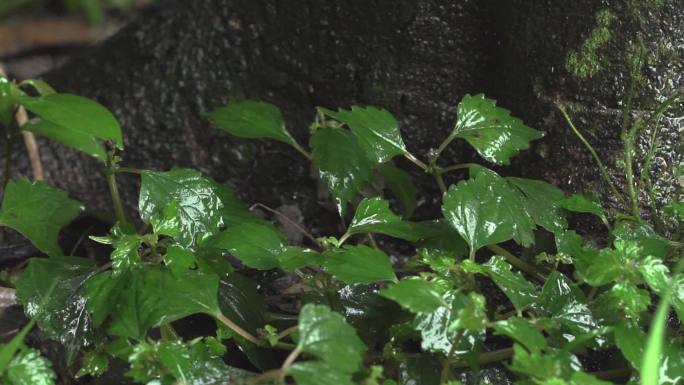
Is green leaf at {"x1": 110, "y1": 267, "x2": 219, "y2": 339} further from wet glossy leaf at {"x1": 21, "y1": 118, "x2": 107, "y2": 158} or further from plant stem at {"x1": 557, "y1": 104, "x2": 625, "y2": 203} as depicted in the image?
plant stem at {"x1": 557, "y1": 104, "x2": 625, "y2": 203}

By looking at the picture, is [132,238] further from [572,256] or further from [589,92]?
[589,92]

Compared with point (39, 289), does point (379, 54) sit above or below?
above

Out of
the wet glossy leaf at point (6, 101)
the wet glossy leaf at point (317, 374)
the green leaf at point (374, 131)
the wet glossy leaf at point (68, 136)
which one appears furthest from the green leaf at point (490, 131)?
the wet glossy leaf at point (6, 101)

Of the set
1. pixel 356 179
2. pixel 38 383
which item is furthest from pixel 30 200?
pixel 356 179

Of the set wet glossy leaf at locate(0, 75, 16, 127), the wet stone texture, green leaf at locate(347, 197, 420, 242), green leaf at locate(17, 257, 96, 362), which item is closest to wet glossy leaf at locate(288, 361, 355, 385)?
green leaf at locate(347, 197, 420, 242)

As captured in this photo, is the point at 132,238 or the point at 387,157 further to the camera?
the point at 387,157

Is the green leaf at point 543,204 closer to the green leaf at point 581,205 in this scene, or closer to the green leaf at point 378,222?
the green leaf at point 581,205

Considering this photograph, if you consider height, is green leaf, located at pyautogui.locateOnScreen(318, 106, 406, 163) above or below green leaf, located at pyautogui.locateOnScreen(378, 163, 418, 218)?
above

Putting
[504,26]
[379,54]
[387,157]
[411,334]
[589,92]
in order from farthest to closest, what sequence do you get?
[379,54], [504,26], [589,92], [387,157], [411,334]
